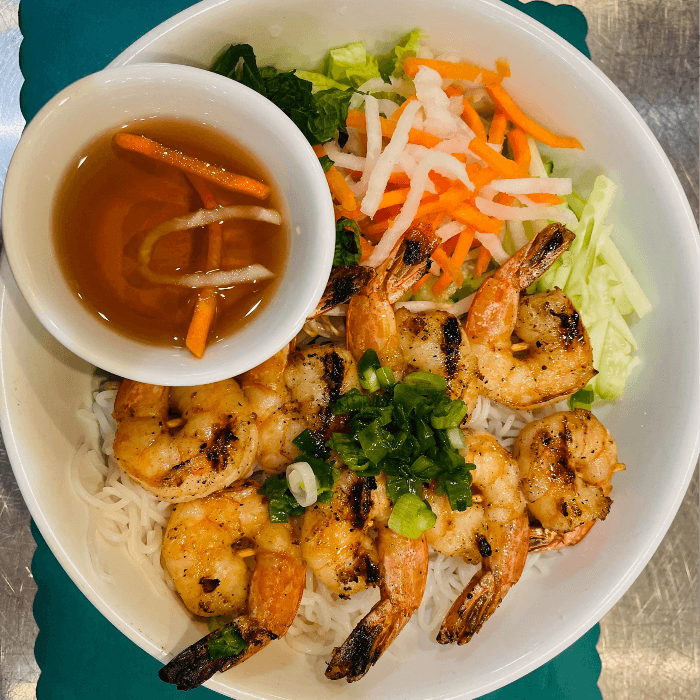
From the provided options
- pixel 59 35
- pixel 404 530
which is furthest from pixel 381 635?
pixel 59 35

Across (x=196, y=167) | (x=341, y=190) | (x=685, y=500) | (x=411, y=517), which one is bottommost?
(x=685, y=500)

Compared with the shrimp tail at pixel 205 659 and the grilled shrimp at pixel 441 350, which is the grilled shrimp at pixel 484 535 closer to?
the grilled shrimp at pixel 441 350

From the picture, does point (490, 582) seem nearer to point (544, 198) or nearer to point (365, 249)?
point (365, 249)

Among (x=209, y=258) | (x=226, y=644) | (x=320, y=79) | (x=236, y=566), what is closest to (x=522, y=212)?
(x=320, y=79)

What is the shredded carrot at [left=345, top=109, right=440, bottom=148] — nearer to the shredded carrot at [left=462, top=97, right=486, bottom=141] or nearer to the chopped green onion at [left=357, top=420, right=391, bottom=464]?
the shredded carrot at [left=462, top=97, right=486, bottom=141]

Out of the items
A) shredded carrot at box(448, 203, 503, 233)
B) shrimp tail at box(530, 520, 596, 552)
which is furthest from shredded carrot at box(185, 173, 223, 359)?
shrimp tail at box(530, 520, 596, 552)

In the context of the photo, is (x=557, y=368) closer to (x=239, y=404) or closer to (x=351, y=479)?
(x=351, y=479)
